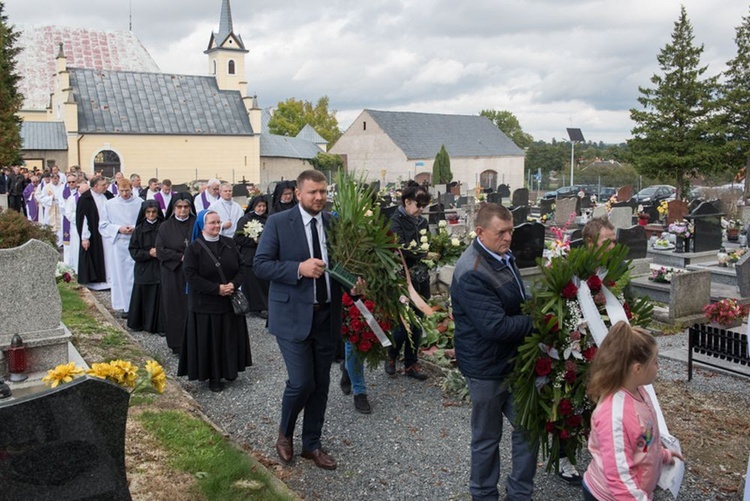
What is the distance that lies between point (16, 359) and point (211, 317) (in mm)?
1797

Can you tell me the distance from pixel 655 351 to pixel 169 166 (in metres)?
51.1

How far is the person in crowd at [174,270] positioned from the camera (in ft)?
27.8

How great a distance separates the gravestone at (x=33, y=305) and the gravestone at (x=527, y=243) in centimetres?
559

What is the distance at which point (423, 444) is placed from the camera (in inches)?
224

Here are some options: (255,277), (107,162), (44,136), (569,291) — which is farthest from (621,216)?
(44,136)

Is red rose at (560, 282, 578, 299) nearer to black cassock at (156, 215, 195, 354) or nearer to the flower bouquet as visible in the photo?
the flower bouquet

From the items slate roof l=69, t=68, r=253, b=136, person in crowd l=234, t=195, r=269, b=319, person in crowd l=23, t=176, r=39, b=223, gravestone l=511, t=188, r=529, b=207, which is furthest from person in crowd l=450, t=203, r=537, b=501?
slate roof l=69, t=68, r=253, b=136

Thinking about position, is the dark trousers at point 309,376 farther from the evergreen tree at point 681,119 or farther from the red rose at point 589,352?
the evergreen tree at point 681,119

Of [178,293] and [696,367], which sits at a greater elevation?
[178,293]

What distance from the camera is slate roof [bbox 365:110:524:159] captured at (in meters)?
62.8

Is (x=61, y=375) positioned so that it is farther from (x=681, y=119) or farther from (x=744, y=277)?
(x=681, y=119)

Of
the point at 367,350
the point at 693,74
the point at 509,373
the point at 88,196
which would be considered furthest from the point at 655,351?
the point at 693,74

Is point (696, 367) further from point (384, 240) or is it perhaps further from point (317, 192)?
point (317, 192)

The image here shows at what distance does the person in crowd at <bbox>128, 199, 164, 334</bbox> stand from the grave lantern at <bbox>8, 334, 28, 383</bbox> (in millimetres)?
3124
